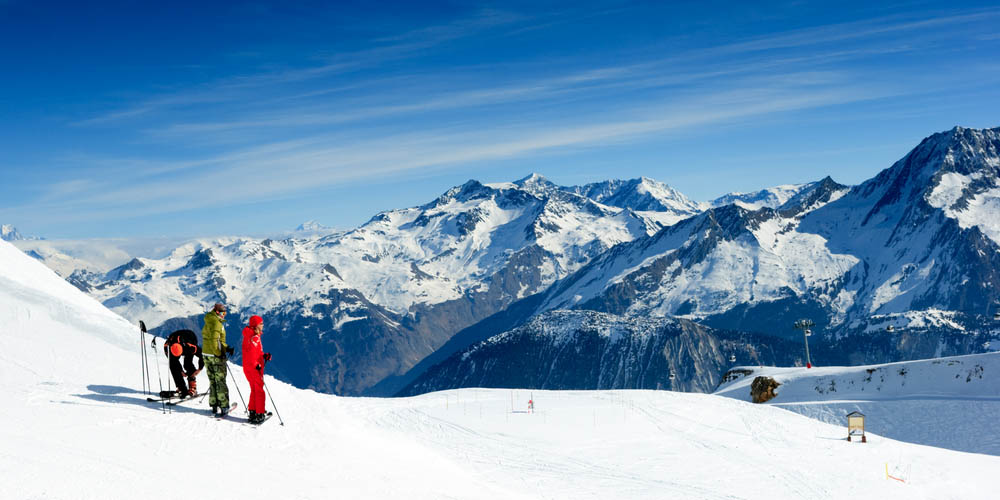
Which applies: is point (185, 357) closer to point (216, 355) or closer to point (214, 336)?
point (216, 355)

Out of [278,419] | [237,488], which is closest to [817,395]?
[278,419]

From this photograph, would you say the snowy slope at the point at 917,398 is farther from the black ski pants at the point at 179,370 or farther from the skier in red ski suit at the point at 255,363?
the black ski pants at the point at 179,370

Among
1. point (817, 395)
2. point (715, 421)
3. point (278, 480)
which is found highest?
point (278, 480)

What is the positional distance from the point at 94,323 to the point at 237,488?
12.0 meters

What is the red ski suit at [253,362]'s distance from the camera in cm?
1867

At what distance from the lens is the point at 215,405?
1920 centimetres

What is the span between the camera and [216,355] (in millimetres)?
18812

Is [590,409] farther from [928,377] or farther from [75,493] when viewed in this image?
[928,377]

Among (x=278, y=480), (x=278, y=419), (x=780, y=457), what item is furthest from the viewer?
(x=780, y=457)

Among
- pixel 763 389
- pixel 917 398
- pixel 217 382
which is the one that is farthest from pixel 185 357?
pixel 763 389

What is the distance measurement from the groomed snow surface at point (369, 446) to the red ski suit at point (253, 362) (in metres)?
0.82

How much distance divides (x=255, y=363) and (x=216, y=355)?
3.59ft

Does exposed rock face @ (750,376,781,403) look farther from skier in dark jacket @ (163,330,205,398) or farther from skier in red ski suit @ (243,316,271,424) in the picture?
skier in dark jacket @ (163,330,205,398)

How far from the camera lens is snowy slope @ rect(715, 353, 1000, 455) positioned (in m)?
49.8
